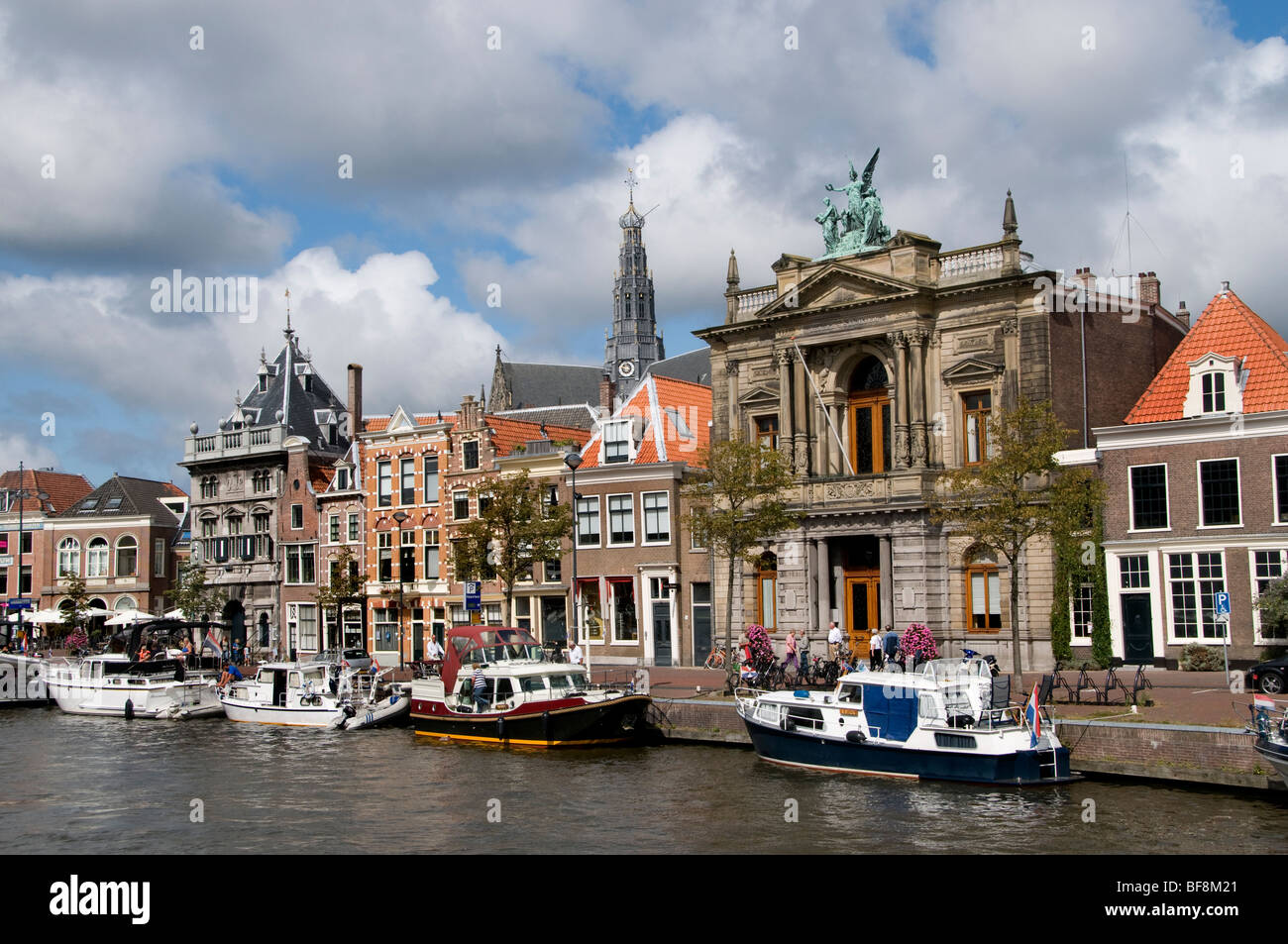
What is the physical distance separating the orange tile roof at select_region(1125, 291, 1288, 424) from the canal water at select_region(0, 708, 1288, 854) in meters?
16.8

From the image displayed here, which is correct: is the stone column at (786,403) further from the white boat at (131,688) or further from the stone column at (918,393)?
the white boat at (131,688)

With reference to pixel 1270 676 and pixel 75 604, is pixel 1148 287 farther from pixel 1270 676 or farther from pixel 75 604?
pixel 75 604

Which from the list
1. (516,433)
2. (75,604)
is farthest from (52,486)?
(516,433)

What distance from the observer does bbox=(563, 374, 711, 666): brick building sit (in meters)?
50.5

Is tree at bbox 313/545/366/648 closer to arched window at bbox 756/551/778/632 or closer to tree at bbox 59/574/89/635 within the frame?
tree at bbox 59/574/89/635

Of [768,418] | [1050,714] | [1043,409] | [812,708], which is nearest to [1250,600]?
[1043,409]

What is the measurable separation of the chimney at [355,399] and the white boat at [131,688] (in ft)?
68.6

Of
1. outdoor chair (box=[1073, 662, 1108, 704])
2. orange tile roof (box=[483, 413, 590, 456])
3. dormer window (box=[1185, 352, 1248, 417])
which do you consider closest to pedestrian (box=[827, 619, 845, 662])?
outdoor chair (box=[1073, 662, 1108, 704])

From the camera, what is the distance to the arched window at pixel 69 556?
3204 inches

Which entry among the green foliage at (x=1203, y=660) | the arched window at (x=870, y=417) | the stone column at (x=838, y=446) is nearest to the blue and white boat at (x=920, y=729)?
the green foliage at (x=1203, y=660)

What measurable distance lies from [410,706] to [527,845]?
1810cm

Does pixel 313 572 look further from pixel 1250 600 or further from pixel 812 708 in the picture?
pixel 1250 600

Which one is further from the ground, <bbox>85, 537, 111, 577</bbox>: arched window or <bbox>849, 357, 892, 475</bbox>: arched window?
<bbox>849, 357, 892, 475</bbox>: arched window

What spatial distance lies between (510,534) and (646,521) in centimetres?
713
